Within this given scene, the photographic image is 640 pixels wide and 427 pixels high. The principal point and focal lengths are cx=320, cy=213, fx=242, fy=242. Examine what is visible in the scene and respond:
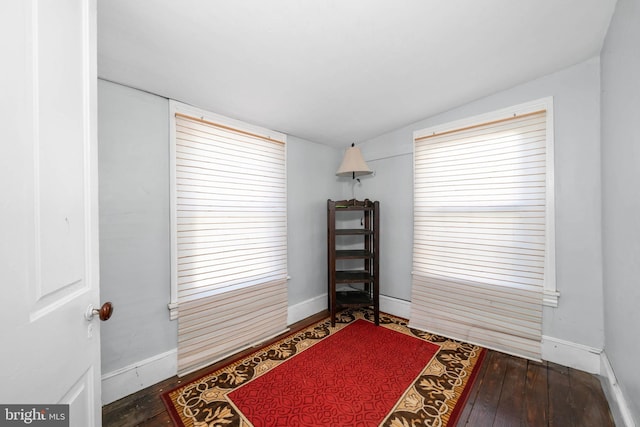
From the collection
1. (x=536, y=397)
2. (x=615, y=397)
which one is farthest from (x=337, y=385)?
(x=615, y=397)

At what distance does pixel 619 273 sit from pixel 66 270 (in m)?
2.70

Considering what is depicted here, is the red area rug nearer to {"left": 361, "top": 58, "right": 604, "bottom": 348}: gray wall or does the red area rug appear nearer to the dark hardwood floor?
the dark hardwood floor

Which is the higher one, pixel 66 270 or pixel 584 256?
pixel 66 270

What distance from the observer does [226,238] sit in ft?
7.35

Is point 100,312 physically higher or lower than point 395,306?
higher

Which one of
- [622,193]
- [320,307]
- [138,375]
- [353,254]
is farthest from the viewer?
[320,307]

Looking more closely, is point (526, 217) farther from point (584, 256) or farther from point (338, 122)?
point (338, 122)

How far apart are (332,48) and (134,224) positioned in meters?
1.80

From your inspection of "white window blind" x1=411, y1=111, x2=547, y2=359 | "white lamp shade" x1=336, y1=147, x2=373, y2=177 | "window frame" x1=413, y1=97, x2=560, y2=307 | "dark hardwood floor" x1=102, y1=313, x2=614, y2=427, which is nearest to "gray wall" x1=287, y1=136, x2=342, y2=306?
"white lamp shade" x1=336, y1=147, x2=373, y2=177

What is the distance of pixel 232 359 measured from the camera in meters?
2.10

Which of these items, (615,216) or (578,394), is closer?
(615,216)

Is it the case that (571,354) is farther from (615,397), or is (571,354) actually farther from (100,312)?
(100,312)

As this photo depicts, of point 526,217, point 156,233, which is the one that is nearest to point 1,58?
point 156,233

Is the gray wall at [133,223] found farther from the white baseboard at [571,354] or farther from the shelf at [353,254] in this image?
the white baseboard at [571,354]
